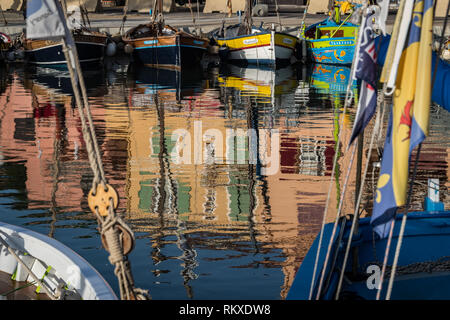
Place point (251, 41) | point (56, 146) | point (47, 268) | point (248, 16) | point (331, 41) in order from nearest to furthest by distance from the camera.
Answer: point (47, 268) < point (56, 146) < point (331, 41) < point (251, 41) < point (248, 16)

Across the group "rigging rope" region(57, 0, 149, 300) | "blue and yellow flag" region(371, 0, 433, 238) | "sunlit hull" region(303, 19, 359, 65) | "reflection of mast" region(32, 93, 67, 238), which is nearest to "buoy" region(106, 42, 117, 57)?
"sunlit hull" region(303, 19, 359, 65)

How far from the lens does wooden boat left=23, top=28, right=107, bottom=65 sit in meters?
31.8

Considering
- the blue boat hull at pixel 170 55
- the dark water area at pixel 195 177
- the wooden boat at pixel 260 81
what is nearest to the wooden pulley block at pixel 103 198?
the dark water area at pixel 195 177

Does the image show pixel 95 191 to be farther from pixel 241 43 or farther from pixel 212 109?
pixel 241 43

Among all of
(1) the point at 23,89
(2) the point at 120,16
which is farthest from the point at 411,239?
(2) the point at 120,16

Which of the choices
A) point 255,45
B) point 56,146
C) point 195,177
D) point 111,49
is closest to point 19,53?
point 111,49

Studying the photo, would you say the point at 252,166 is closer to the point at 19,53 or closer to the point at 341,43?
the point at 341,43

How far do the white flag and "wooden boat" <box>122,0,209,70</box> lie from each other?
88.9ft

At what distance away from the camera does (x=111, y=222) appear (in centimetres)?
500

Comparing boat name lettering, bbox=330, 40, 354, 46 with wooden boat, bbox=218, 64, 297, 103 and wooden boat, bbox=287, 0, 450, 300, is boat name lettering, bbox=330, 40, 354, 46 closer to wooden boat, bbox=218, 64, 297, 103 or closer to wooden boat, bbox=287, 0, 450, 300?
wooden boat, bbox=218, 64, 297, 103

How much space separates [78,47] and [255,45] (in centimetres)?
840

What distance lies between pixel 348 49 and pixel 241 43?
5184 mm

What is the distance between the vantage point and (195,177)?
1238cm

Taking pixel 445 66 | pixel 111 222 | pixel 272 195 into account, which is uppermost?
pixel 445 66
